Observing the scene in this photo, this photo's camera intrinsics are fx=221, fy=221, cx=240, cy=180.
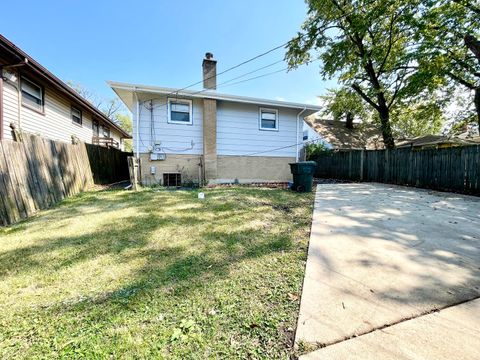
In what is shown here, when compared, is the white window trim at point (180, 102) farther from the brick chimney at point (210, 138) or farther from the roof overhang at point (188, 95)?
the brick chimney at point (210, 138)

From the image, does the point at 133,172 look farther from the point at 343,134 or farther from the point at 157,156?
the point at 343,134

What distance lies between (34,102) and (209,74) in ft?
21.3

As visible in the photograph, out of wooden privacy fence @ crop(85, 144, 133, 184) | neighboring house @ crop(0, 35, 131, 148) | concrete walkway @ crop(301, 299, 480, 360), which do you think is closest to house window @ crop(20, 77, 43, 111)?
neighboring house @ crop(0, 35, 131, 148)

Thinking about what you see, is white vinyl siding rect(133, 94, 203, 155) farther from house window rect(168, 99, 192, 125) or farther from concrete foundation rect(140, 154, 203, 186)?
concrete foundation rect(140, 154, 203, 186)

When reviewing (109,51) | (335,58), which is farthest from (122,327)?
(109,51)

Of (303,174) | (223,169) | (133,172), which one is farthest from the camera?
(223,169)

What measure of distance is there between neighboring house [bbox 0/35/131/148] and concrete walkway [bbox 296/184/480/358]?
670 centimetres

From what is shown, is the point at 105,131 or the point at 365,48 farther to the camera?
the point at 105,131

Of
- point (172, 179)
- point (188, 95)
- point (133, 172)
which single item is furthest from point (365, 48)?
point (133, 172)

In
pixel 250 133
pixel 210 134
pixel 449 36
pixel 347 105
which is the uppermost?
pixel 449 36

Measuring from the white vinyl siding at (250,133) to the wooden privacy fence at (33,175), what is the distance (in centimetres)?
523

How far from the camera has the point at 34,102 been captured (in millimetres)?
7816

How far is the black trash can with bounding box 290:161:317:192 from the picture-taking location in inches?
283

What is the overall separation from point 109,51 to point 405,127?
108 feet
